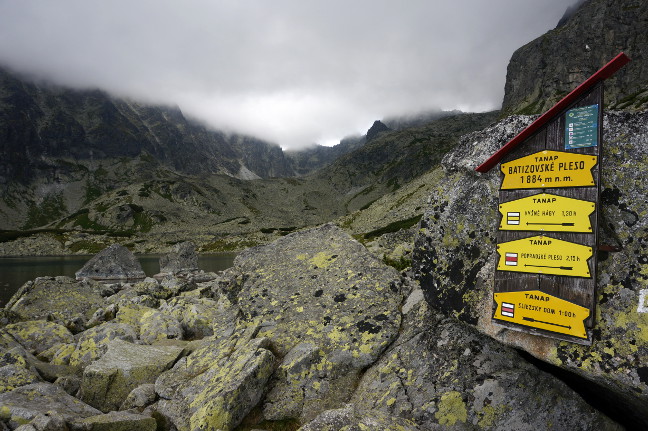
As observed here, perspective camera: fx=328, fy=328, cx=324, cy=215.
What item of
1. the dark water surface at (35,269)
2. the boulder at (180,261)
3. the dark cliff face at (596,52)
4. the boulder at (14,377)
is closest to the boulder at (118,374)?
the boulder at (14,377)

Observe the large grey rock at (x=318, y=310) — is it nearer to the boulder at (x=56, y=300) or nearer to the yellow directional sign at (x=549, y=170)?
the yellow directional sign at (x=549, y=170)

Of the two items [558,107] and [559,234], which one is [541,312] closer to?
[559,234]

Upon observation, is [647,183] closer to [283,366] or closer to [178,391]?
[283,366]

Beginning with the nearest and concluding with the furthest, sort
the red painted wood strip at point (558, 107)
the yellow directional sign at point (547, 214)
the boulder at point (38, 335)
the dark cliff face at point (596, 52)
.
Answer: the red painted wood strip at point (558, 107), the yellow directional sign at point (547, 214), the boulder at point (38, 335), the dark cliff face at point (596, 52)

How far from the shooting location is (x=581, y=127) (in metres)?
5.35

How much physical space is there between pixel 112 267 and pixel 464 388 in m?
63.6

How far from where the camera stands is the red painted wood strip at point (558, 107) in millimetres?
4668

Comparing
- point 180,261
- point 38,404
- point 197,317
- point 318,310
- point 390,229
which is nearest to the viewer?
point 38,404

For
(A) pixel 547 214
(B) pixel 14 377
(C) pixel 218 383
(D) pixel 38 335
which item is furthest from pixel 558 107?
(D) pixel 38 335

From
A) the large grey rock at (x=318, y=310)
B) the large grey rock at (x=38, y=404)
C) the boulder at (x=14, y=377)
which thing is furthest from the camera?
the boulder at (x=14, y=377)

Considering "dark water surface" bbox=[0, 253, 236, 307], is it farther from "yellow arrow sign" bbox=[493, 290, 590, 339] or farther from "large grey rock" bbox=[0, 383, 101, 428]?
"yellow arrow sign" bbox=[493, 290, 590, 339]

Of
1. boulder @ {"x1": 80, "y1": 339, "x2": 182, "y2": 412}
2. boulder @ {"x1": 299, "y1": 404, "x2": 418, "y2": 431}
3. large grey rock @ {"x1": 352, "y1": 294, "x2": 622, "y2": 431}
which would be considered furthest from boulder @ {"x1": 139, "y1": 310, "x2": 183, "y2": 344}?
boulder @ {"x1": 299, "y1": 404, "x2": 418, "y2": 431}

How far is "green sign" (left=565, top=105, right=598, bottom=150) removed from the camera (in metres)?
5.20

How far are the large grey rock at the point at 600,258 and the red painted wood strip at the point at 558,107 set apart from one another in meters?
0.29
